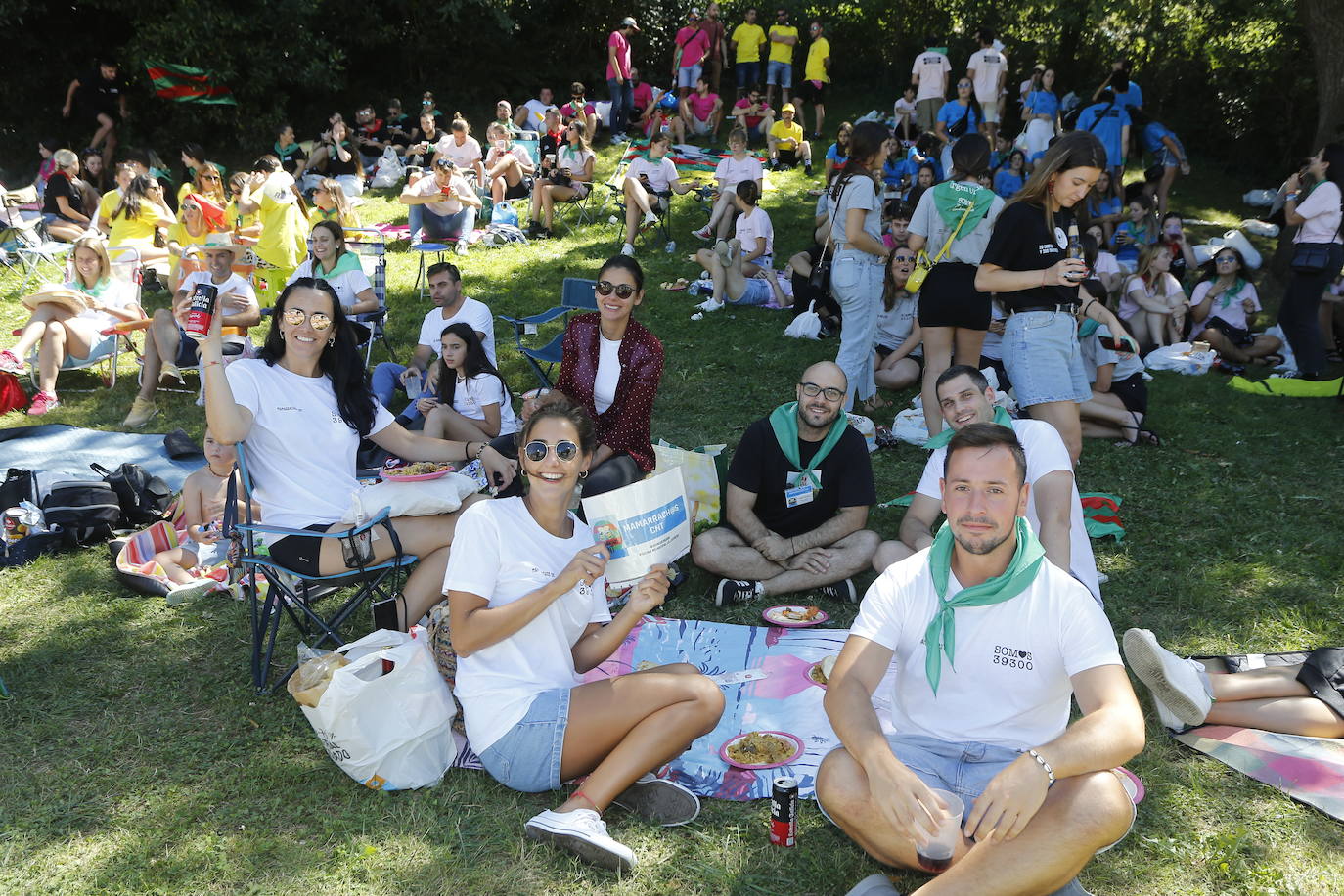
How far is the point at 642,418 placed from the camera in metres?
4.98

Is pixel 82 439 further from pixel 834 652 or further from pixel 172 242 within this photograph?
pixel 834 652

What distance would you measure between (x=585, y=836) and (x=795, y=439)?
2.22 meters

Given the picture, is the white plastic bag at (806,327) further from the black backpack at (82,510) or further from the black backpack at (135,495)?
the black backpack at (82,510)

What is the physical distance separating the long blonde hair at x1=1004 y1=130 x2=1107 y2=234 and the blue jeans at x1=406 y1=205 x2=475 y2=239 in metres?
7.39

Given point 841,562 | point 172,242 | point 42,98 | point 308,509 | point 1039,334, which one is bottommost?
point 841,562

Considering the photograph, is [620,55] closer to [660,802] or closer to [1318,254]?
[1318,254]

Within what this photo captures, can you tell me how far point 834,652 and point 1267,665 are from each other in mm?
1566

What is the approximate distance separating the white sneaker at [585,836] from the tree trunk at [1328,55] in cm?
989

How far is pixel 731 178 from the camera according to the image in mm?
11664

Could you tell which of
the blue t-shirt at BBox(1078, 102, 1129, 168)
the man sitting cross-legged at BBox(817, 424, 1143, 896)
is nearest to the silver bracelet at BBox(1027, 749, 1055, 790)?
the man sitting cross-legged at BBox(817, 424, 1143, 896)

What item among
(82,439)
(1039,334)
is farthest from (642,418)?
(82,439)

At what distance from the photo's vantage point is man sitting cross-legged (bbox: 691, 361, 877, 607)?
4.55 metres

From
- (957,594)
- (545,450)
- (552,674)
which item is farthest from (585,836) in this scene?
(957,594)

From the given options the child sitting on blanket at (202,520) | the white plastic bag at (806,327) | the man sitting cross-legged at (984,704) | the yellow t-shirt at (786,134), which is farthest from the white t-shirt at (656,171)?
the man sitting cross-legged at (984,704)
